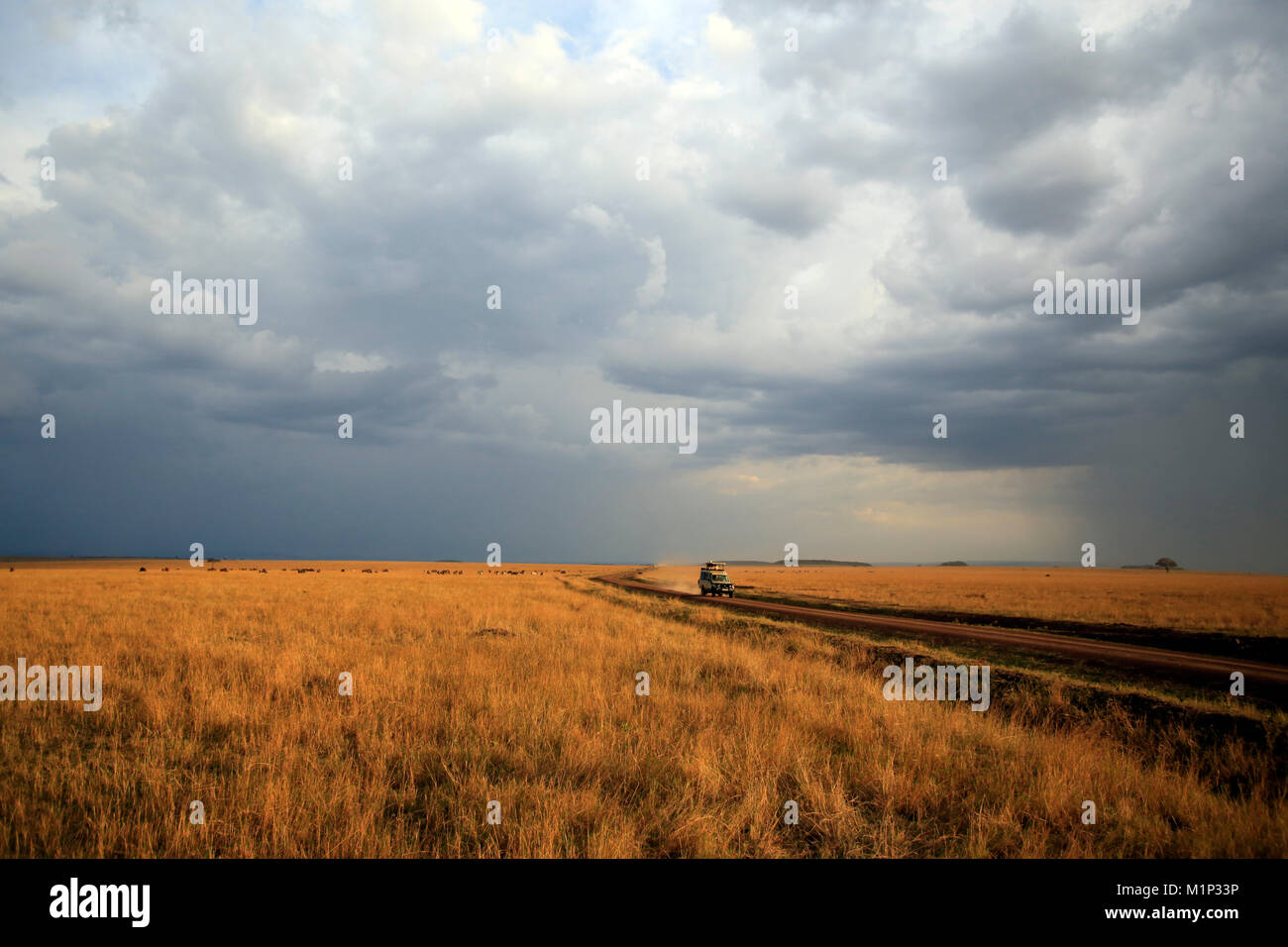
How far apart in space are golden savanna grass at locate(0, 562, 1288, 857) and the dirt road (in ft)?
19.1

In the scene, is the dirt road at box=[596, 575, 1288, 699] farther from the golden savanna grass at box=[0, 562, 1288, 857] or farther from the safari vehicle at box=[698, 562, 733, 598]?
the safari vehicle at box=[698, 562, 733, 598]

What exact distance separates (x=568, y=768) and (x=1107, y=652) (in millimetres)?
18442

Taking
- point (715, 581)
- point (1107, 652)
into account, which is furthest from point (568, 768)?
point (715, 581)

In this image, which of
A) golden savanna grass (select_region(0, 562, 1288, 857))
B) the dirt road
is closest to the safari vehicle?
the dirt road

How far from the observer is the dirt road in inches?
562

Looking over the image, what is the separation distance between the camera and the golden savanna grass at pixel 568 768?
5609 millimetres

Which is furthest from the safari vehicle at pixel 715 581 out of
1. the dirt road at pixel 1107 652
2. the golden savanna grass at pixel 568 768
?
the golden savanna grass at pixel 568 768

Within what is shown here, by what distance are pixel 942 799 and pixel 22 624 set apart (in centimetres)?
2432

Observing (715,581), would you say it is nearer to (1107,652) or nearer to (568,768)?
(1107,652)

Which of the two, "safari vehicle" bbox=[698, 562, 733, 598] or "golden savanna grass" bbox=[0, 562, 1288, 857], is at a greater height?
"golden savanna grass" bbox=[0, 562, 1288, 857]

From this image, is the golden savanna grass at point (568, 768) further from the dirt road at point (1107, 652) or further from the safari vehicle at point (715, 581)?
the safari vehicle at point (715, 581)

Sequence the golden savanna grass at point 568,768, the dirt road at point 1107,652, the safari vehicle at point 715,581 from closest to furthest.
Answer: the golden savanna grass at point 568,768, the dirt road at point 1107,652, the safari vehicle at point 715,581

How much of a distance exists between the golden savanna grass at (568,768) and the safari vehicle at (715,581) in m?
35.3
